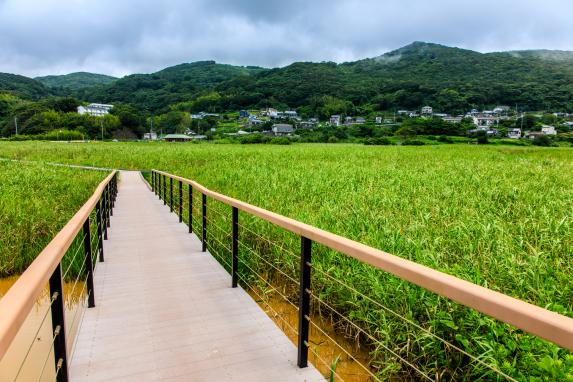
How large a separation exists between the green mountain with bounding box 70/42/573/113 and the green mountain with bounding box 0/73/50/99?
1290cm

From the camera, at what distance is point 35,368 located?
346cm

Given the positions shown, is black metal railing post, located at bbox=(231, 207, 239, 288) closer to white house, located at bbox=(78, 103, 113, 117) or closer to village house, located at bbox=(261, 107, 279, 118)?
village house, located at bbox=(261, 107, 279, 118)

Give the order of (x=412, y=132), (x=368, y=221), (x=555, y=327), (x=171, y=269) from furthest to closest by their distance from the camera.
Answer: (x=412, y=132)
(x=368, y=221)
(x=171, y=269)
(x=555, y=327)

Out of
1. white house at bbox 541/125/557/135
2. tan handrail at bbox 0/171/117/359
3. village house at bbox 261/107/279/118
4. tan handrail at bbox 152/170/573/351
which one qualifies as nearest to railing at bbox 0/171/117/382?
tan handrail at bbox 0/171/117/359

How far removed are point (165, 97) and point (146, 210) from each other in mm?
125952

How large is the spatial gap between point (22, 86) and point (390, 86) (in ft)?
400

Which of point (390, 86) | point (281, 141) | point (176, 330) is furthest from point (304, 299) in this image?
point (390, 86)

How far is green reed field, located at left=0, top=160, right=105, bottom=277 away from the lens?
6.12m

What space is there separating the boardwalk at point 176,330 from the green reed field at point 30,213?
1861mm

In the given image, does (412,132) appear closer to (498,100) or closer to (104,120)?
(498,100)

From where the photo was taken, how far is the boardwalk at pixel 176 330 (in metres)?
2.57

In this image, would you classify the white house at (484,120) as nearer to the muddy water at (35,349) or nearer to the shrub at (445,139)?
the shrub at (445,139)

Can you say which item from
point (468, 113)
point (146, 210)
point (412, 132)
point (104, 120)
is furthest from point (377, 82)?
point (146, 210)

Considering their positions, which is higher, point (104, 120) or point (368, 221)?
point (104, 120)
